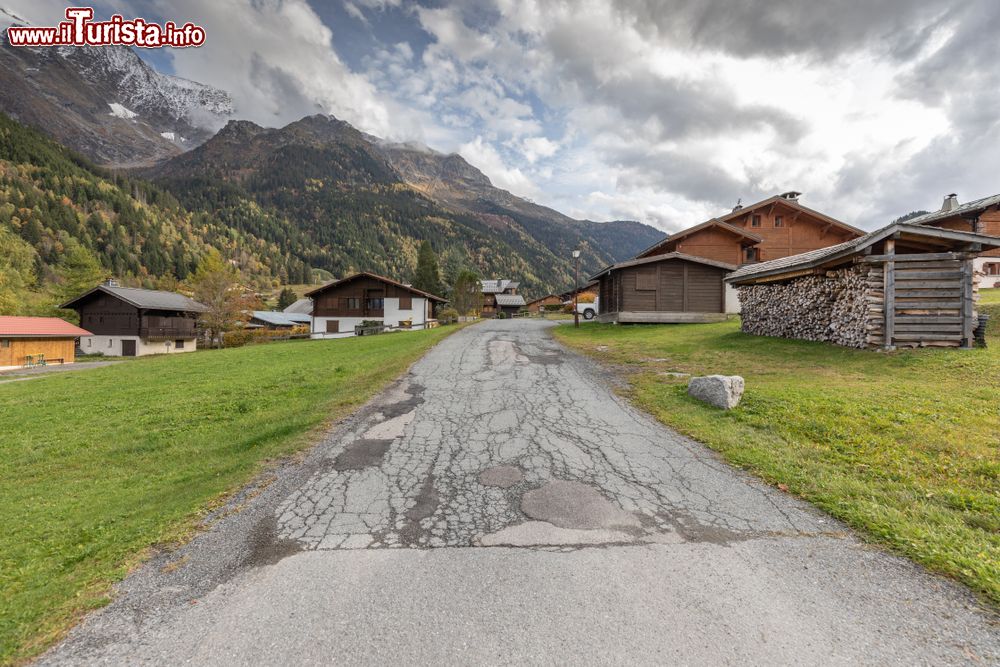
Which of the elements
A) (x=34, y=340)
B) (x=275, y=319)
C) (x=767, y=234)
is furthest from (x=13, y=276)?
(x=767, y=234)

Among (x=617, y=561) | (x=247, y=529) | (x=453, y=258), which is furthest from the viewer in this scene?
(x=453, y=258)

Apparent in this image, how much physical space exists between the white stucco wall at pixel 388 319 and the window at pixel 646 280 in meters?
29.3

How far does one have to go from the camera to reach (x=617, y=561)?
310 centimetres

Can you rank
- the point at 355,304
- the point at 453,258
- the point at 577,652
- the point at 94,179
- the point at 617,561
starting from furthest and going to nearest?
the point at 453,258, the point at 94,179, the point at 355,304, the point at 617,561, the point at 577,652

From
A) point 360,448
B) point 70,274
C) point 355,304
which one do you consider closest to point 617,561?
point 360,448

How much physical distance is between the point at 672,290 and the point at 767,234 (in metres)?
15.2

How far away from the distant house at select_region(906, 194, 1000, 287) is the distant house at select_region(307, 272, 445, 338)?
4458 centimetres

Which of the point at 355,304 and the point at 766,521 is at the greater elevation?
the point at 355,304

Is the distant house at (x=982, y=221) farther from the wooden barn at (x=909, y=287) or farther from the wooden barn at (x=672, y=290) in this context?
the wooden barn at (x=909, y=287)

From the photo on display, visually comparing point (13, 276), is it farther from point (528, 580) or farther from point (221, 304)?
point (528, 580)

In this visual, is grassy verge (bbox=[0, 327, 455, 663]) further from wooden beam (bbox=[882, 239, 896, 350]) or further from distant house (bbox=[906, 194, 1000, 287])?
distant house (bbox=[906, 194, 1000, 287])

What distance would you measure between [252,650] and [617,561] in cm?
261

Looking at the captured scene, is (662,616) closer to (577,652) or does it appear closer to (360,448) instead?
(577,652)

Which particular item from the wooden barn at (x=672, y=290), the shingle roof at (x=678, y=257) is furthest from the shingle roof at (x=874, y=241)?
the wooden barn at (x=672, y=290)
